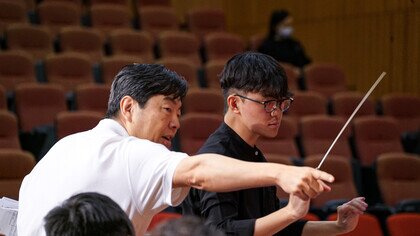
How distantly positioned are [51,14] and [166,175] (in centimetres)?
681

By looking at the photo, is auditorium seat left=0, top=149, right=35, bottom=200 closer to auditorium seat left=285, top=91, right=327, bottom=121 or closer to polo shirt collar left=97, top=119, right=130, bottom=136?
auditorium seat left=285, top=91, right=327, bottom=121

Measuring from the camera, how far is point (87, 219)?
4.27 feet

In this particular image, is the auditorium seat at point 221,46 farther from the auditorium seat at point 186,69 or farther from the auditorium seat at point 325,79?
the auditorium seat at point 186,69

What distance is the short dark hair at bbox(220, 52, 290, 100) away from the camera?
227cm

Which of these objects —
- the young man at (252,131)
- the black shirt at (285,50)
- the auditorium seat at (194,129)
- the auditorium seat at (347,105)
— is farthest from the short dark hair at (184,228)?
the black shirt at (285,50)

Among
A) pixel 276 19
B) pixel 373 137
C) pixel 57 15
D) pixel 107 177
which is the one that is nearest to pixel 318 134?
pixel 373 137

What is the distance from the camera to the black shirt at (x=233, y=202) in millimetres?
2094

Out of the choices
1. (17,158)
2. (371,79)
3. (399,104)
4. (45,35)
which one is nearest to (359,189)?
(399,104)

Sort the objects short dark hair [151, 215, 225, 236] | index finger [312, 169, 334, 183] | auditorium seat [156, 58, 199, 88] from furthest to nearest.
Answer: auditorium seat [156, 58, 199, 88] → index finger [312, 169, 334, 183] → short dark hair [151, 215, 225, 236]

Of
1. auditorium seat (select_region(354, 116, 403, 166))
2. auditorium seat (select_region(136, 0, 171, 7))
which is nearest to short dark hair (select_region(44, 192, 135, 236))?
auditorium seat (select_region(354, 116, 403, 166))

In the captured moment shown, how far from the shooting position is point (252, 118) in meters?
2.28

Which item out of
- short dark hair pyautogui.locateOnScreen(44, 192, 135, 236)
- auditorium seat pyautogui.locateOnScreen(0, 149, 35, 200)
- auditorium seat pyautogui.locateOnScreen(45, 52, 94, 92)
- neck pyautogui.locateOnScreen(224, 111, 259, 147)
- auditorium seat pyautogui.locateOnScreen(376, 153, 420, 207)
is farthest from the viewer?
auditorium seat pyautogui.locateOnScreen(45, 52, 94, 92)

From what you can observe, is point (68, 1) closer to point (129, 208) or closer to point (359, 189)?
point (359, 189)

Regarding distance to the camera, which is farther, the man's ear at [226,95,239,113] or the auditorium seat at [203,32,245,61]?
the auditorium seat at [203,32,245,61]
